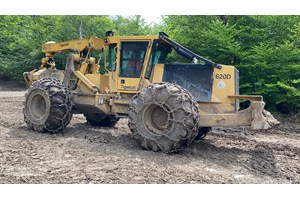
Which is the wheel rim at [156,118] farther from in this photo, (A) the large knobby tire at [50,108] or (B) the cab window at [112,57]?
(A) the large knobby tire at [50,108]

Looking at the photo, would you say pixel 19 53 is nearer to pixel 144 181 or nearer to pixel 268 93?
pixel 268 93

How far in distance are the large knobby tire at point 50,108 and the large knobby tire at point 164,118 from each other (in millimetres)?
1958

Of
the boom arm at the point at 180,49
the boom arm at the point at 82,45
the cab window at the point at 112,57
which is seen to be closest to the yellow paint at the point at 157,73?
the boom arm at the point at 180,49

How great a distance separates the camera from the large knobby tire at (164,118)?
5.84 m

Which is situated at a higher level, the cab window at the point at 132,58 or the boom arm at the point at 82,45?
the boom arm at the point at 82,45

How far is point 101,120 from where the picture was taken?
352 inches

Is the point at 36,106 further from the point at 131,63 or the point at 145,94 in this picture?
the point at 145,94

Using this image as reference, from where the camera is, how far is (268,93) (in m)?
11.2

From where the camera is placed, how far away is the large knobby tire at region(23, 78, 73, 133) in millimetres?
7473

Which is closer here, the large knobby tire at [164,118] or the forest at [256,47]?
the large knobby tire at [164,118]

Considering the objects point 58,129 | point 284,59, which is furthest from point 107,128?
point 284,59

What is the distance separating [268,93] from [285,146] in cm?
433

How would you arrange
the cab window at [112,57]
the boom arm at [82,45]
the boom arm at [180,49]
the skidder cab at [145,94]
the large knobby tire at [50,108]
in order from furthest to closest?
the boom arm at [82,45] → the cab window at [112,57] → the large knobby tire at [50,108] → the boom arm at [180,49] → the skidder cab at [145,94]

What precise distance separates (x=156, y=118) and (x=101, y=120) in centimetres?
291
